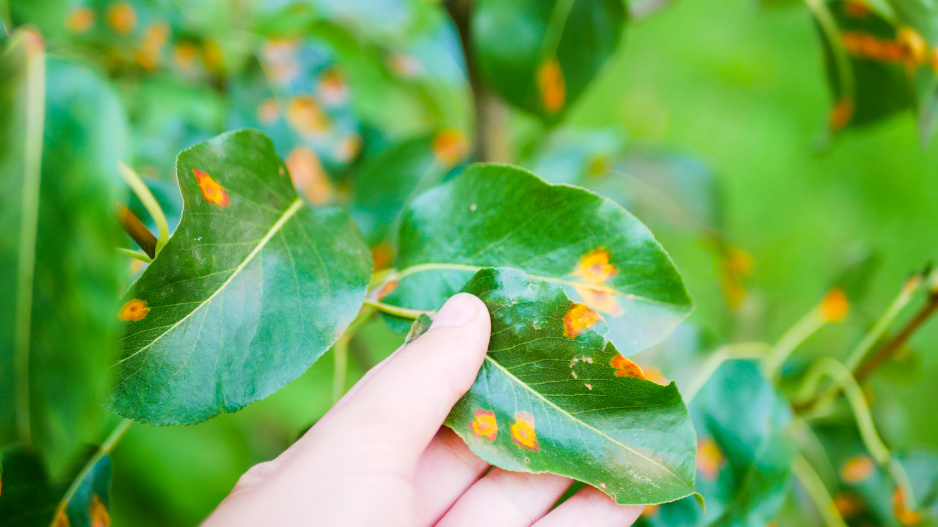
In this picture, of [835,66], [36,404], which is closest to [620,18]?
[835,66]

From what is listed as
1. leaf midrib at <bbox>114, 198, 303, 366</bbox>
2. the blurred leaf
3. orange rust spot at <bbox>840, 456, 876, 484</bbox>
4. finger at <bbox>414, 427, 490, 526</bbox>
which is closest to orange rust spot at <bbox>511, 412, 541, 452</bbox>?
finger at <bbox>414, 427, 490, 526</bbox>

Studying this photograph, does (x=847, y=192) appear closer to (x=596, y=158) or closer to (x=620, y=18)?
(x=596, y=158)

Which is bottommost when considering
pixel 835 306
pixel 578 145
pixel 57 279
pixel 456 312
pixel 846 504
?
pixel 846 504

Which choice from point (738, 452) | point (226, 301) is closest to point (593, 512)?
point (738, 452)

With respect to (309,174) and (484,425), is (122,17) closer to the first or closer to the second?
(309,174)

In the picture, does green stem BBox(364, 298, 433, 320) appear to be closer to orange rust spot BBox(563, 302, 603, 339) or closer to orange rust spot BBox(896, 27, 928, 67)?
orange rust spot BBox(563, 302, 603, 339)

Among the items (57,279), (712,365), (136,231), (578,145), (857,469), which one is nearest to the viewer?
(57,279)

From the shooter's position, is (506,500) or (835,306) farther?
(835,306)
